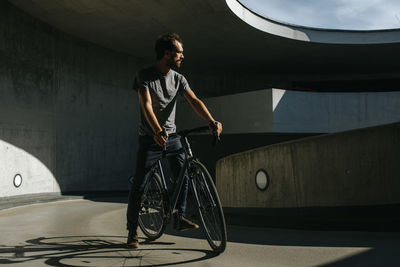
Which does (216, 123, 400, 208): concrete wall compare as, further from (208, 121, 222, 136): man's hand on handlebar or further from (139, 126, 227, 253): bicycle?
(208, 121, 222, 136): man's hand on handlebar

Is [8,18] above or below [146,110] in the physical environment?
above

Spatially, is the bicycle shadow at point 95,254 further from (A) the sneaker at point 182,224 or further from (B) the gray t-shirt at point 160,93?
(B) the gray t-shirt at point 160,93

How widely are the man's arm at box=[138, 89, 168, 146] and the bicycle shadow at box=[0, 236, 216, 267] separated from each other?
1.02 metres

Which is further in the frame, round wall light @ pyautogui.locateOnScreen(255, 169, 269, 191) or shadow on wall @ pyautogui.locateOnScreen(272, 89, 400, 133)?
shadow on wall @ pyautogui.locateOnScreen(272, 89, 400, 133)

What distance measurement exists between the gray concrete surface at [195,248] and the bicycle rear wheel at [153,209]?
0.15m

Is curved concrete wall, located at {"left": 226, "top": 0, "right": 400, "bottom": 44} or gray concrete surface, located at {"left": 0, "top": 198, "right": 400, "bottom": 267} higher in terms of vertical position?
curved concrete wall, located at {"left": 226, "top": 0, "right": 400, "bottom": 44}

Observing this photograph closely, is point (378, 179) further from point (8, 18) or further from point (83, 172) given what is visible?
point (83, 172)

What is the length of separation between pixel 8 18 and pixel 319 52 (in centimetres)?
1399

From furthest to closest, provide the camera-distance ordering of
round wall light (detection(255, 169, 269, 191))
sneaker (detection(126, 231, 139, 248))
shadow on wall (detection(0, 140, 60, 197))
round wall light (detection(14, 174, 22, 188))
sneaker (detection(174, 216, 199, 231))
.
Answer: round wall light (detection(14, 174, 22, 188)) → shadow on wall (detection(0, 140, 60, 197)) → round wall light (detection(255, 169, 269, 191)) → sneaker (detection(126, 231, 139, 248)) → sneaker (detection(174, 216, 199, 231))

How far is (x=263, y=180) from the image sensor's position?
6.54 m

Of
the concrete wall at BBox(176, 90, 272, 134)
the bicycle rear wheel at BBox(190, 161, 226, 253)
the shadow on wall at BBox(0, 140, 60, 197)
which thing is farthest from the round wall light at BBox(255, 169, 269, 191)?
the shadow on wall at BBox(0, 140, 60, 197)

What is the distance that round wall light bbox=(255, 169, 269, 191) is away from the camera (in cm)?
647

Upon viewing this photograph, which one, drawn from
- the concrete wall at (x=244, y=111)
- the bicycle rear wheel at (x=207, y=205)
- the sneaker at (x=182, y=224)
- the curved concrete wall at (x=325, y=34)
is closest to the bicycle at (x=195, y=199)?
the bicycle rear wheel at (x=207, y=205)

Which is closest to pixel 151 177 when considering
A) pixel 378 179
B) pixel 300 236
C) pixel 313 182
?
pixel 300 236
